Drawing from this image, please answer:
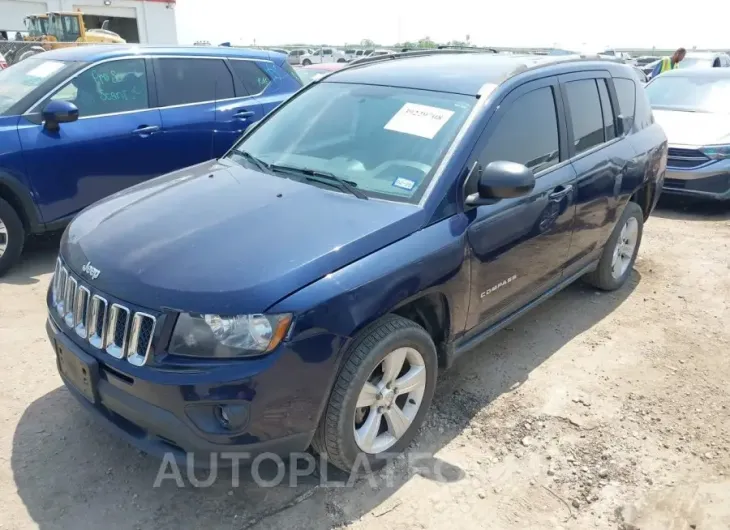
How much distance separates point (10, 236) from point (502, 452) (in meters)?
4.12

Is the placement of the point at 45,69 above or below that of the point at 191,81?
above

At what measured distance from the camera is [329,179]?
311 centimetres

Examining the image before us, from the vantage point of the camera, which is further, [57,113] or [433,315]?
[57,113]

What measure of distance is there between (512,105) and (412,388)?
1629 millimetres

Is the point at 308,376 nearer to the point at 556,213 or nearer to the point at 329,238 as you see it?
the point at 329,238

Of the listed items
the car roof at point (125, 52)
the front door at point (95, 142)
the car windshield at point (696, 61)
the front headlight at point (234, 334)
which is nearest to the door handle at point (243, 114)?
the car roof at point (125, 52)

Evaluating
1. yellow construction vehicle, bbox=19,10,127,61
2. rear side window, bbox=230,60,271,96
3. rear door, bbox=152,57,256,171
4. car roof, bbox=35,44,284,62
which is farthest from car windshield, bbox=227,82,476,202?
yellow construction vehicle, bbox=19,10,127,61

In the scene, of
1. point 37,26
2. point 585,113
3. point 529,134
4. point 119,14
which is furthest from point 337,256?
point 119,14

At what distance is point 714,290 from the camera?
5102 mm

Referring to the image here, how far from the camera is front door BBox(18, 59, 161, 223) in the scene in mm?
4934

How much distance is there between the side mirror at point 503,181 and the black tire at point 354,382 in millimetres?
738

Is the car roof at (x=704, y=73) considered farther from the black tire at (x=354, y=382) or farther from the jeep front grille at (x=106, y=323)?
the jeep front grille at (x=106, y=323)

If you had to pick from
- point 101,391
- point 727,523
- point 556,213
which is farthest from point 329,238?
point 727,523

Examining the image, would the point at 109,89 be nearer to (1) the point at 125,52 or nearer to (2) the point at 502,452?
(1) the point at 125,52
